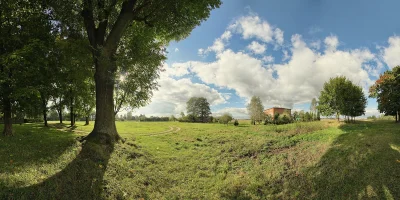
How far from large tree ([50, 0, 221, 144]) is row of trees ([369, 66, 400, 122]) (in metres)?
28.0

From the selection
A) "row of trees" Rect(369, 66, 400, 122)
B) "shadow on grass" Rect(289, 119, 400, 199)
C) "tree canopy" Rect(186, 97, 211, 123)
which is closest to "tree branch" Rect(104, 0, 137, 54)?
"shadow on grass" Rect(289, 119, 400, 199)

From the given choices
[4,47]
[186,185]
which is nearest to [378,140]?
[186,185]

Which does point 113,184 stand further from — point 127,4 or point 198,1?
point 198,1

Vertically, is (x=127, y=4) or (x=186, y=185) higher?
(x=127, y=4)

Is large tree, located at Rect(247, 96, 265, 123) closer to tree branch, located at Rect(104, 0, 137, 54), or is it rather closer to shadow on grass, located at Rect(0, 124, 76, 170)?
tree branch, located at Rect(104, 0, 137, 54)

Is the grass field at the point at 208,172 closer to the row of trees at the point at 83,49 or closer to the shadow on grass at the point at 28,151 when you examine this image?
the shadow on grass at the point at 28,151

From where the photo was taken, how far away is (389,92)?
90.4 ft

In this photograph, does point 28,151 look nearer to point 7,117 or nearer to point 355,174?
point 7,117

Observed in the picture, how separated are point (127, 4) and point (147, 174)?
12.4 m

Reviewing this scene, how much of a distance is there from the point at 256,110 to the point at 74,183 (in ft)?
189

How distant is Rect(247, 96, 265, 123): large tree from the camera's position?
61219 millimetres

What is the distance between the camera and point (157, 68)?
18.9m

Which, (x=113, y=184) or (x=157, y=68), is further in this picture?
(x=157, y=68)

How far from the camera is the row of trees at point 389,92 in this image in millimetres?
26766
